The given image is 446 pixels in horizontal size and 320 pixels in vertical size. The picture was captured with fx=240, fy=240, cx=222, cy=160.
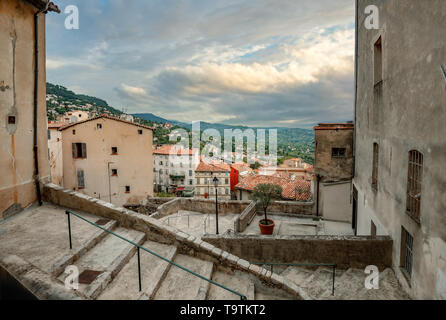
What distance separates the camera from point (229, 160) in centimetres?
6284

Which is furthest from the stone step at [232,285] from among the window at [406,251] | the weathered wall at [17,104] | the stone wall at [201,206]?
the stone wall at [201,206]

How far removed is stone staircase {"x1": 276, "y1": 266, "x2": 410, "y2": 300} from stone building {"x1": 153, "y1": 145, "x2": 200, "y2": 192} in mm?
48005

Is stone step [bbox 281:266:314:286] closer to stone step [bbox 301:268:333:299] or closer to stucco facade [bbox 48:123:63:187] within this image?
stone step [bbox 301:268:333:299]

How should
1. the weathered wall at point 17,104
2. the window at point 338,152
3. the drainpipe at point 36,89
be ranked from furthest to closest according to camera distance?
the window at point 338,152 → the drainpipe at point 36,89 → the weathered wall at point 17,104

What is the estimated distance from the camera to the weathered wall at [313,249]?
733 centimetres

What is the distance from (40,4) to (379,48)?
10691mm

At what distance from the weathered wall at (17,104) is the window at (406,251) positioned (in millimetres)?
9934

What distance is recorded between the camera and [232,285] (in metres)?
5.41

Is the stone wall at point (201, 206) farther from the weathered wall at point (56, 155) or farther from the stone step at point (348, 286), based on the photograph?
the weathered wall at point (56, 155)

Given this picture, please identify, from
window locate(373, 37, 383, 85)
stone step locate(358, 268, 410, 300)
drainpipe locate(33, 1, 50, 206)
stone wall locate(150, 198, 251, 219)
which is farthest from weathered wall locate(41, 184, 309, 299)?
stone wall locate(150, 198, 251, 219)

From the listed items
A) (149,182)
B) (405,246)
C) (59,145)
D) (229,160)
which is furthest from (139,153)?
(229,160)

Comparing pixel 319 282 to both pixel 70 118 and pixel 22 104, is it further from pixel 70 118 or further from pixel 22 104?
pixel 70 118

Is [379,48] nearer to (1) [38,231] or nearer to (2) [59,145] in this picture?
(1) [38,231]

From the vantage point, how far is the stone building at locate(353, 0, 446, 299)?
4348mm
